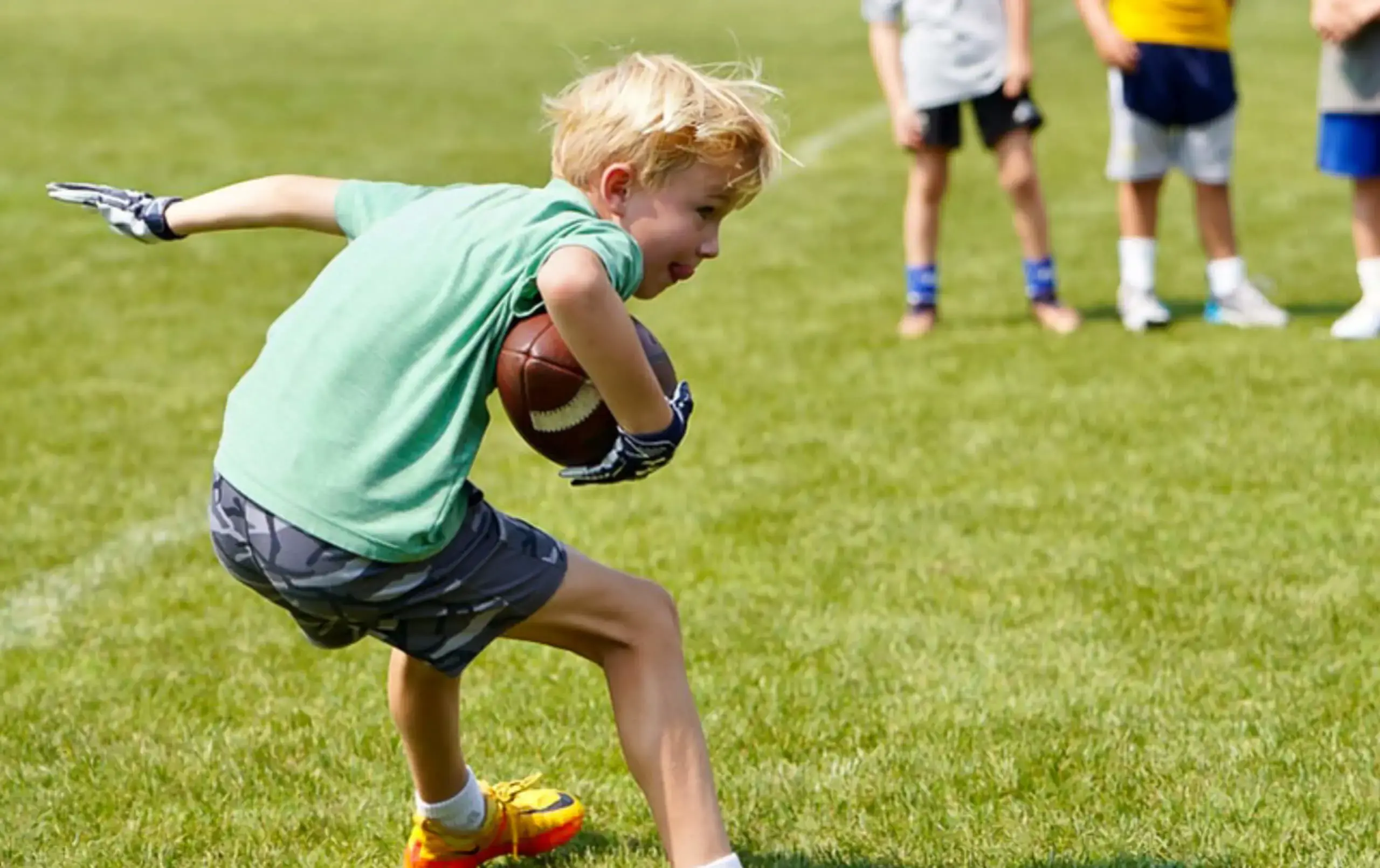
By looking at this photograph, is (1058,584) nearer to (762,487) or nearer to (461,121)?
(762,487)

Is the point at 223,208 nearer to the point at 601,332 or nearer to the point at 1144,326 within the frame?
the point at 601,332

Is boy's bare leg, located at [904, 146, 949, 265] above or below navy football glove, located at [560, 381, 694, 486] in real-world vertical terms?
below

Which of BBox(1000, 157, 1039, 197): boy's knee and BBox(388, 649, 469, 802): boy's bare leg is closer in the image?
BBox(388, 649, 469, 802): boy's bare leg

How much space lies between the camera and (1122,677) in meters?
4.48

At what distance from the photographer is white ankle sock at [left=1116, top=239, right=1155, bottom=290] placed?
8320 mm

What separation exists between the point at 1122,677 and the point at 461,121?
1218cm

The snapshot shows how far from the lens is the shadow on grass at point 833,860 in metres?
3.53

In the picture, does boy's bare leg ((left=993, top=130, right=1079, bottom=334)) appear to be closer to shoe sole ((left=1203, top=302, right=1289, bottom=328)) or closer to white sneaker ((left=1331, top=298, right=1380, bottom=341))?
shoe sole ((left=1203, top=302, right=1289, bottom=328))

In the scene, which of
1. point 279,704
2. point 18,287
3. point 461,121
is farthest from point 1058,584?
point 461,121

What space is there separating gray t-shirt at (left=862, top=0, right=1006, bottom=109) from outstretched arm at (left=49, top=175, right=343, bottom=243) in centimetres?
521

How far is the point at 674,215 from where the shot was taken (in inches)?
123

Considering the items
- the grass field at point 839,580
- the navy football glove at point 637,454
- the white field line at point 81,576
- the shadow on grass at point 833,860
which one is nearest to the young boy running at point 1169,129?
the grass field at point 839,580

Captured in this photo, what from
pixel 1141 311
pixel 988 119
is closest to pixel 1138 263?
pixel 1141 311

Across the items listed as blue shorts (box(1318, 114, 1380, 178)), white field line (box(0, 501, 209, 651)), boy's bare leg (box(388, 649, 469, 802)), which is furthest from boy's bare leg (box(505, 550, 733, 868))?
blue shorts (box(1318, 114, 1380, 178))
